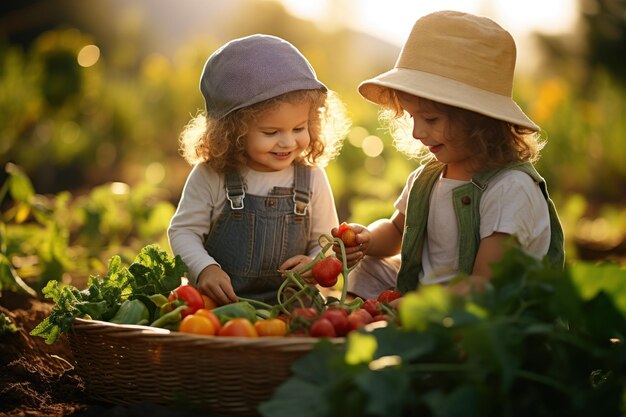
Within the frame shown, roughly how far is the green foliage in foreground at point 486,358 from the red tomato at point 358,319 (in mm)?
310

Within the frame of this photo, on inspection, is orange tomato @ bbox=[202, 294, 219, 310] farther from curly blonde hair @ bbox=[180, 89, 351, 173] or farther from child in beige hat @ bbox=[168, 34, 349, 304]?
curly blonde hair @ bbox=[180, 89, 351, 173]

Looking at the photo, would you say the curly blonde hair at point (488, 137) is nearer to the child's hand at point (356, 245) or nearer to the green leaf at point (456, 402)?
the child's hand at point (356, 245)

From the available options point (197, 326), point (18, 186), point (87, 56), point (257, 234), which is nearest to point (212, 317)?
point (197, 326)

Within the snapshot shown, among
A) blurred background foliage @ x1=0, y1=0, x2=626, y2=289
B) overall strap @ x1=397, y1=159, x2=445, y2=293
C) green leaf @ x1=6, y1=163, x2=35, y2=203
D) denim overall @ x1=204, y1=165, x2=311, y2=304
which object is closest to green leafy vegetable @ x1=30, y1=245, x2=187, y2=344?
denim overall @ x1=204, y1=165, x2=311, y2=304

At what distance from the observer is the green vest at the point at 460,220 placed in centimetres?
301

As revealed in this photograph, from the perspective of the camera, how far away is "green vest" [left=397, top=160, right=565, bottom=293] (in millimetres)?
3008

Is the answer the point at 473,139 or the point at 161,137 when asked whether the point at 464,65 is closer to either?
the point at 473,139

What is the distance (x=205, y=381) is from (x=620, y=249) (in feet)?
17.8

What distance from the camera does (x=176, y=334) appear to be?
8.02ft

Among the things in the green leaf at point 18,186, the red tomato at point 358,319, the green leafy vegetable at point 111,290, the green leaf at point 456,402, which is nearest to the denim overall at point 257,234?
the green leafy vegetable at point 111,290

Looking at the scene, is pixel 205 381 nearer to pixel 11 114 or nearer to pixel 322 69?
pixel 11 114

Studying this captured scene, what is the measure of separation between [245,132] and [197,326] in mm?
974

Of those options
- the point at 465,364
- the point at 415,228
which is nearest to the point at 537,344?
the point at 465,364

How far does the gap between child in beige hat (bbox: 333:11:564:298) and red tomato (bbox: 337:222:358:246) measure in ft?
0.15
